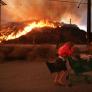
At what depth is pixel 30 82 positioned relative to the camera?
38.1 ft

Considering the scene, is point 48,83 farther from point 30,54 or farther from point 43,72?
point 30,54

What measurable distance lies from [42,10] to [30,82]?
21.9 metres

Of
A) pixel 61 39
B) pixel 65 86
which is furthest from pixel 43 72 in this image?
pixel 61 39

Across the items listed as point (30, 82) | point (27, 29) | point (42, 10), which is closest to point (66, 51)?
point (30, 82)

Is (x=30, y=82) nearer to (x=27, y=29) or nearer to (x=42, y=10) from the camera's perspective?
(x=27, y=29)

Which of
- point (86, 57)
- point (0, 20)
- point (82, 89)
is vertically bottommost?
point (82, 89)

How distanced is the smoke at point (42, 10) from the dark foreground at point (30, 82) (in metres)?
17.8

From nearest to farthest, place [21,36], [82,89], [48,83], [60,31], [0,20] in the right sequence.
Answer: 1. [82,89]
2. [48,83]
3. [21,36]
4. [60,31]
5. [0,20]

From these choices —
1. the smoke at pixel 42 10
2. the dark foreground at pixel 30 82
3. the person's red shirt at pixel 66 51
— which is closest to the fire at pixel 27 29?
the smoke at pixel 42 10

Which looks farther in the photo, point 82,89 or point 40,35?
point 40,35

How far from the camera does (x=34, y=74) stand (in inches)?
530

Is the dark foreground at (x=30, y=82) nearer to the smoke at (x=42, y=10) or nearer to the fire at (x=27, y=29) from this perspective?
the fire at (x=27, y=29)

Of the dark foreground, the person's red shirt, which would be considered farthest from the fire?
the person's red shirt

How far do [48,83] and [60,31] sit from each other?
14445 mm
